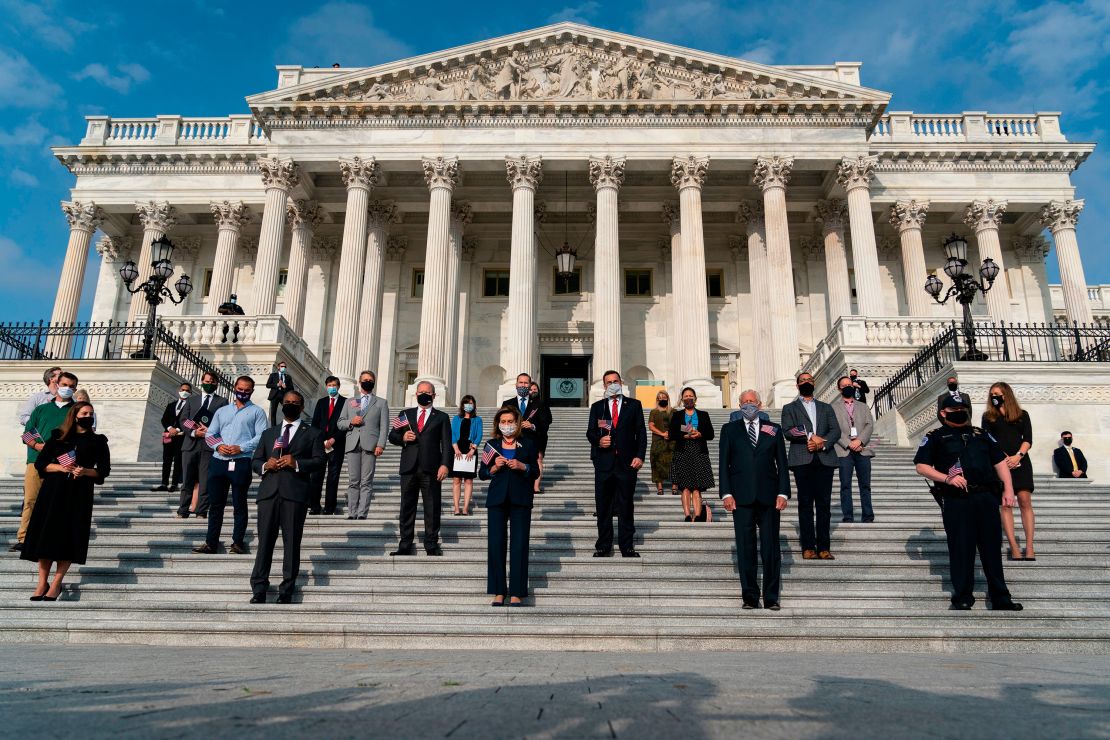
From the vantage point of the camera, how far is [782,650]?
21.6 feet

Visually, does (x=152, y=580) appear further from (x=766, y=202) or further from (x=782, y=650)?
(x=766, y=202)

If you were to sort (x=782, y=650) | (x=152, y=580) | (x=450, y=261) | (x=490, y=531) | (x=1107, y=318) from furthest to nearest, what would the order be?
(x=1107, y=318) → (x=450, y=261) → (x=152, y=580) → (x=490, y=531) → (x=782, y=650)

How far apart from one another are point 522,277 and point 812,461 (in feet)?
64.2

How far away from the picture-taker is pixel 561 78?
30.3 metres

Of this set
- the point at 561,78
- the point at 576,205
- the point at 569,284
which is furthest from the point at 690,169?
the point at 569,284

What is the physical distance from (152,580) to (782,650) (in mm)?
6566

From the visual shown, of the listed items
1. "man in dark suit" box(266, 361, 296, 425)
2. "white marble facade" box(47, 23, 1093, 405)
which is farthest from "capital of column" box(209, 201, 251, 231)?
"man in dark suit" box(266, 361, 296, 425)

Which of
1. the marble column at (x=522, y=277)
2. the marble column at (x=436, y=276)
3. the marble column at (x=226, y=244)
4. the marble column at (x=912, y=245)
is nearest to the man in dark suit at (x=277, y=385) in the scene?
the marble column at (x=436, y=276)

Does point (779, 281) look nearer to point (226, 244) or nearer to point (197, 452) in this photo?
point (197, 452)

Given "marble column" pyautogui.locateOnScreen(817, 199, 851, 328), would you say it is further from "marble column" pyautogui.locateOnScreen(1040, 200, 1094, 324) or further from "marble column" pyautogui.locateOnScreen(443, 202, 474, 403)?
"marble column" pyautogui.locateOnScreen(443, 202, 474, 403)

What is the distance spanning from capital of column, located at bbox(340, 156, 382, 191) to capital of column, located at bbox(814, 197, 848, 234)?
17986 mm

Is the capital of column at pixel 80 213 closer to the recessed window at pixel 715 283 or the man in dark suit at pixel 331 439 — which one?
the recessed window at pixel 715 283

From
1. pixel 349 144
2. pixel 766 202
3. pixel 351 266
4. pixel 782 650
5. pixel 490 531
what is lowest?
pixel 782 650

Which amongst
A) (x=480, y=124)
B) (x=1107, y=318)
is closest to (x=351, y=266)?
(x=480, y=124)
